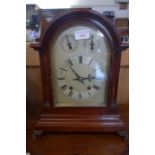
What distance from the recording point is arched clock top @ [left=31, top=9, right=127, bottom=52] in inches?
26.7

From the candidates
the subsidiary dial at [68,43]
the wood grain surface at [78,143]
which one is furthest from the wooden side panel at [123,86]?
the subsidiary dial at [68,43]

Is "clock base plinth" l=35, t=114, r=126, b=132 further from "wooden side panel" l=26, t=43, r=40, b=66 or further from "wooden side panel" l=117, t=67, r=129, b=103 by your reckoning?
"wooden side panel" l=26, t=43, r=40, b=66

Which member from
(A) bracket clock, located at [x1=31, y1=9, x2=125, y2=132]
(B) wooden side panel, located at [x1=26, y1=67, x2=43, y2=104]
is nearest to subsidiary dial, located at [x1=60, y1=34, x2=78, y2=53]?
(A) bracket clock, located at [x1=31, y1=9, x2=125, y2=132]

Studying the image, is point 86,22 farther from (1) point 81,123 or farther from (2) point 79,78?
(1) point 81,123

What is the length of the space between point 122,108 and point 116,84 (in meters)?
0.08

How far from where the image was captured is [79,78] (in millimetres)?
714

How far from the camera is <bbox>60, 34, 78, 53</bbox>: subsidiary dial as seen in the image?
71cm

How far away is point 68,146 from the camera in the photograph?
693 mm

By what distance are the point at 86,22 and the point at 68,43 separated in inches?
3.2

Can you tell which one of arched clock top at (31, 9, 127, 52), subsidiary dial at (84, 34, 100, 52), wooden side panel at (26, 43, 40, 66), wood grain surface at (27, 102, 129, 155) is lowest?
wood grain surface at (27, 102, 129, 155)

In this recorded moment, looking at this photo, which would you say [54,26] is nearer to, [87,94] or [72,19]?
[72,19]

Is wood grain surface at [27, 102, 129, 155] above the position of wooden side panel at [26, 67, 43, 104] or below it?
below
